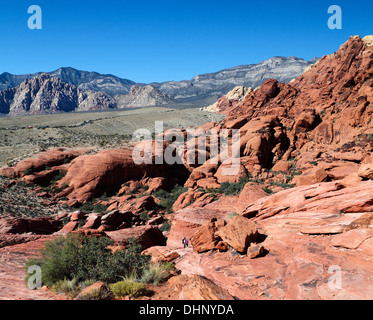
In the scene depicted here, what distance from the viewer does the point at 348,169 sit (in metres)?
20.8

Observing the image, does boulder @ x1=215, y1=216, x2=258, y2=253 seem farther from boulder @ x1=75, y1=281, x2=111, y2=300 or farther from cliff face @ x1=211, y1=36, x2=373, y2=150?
cliff face @ x1=211, y1=36, x2=373, y2=150

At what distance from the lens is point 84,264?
8141 millimetres

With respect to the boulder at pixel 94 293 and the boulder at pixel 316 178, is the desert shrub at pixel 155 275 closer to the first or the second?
the boulder at pixel 94 293

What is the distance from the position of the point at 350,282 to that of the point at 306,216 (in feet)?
12.5

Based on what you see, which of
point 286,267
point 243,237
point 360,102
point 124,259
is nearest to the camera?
point 286,267

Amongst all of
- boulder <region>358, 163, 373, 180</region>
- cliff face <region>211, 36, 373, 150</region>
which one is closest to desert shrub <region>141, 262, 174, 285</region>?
boulder <region>358, 163, 373, 180</region>

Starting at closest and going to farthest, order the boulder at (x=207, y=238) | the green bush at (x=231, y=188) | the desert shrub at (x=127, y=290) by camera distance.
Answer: the desert shrub at (x=127, y=290) → the boulder at (x=207, y=238) → the green bush at (x=231, y=188)

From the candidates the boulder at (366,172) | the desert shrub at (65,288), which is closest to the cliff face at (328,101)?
the boulder at (366,172)

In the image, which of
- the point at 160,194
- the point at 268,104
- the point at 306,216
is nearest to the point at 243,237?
the point at 306,216

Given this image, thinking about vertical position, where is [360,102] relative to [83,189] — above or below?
above

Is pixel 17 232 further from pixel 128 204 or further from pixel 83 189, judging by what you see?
pixel 83 189

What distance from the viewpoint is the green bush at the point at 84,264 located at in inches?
294

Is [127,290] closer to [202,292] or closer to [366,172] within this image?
[202,292]

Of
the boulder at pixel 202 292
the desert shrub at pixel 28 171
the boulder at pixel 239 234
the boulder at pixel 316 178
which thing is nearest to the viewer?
the boulder at pixel 202 292
